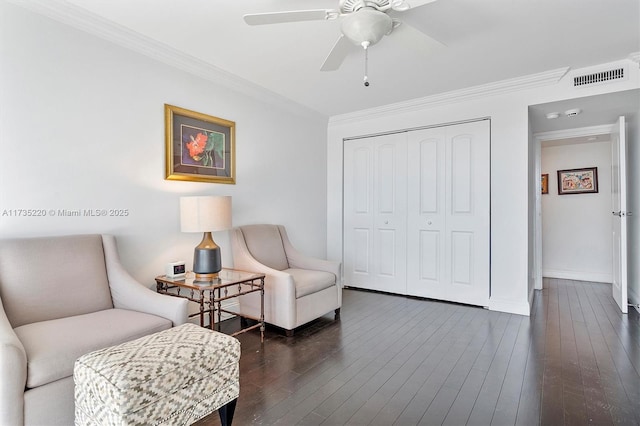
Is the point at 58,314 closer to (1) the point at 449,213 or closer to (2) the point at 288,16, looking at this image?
(2) the point at 288,16

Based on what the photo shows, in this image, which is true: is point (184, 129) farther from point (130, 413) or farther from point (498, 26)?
point (498, 26)

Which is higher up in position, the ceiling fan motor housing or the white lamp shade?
the ceiling fan motor housing

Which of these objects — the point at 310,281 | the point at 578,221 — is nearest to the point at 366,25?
the point at 310,281

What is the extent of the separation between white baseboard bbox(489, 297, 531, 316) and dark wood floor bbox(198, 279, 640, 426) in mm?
113

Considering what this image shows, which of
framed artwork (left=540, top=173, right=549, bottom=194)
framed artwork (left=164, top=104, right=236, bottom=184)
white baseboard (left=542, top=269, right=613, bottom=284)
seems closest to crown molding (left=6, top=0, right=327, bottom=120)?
framed artwork (left=164, top=104, right=236, bottom=184)

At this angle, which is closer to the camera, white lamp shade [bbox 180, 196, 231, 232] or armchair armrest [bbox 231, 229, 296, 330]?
white lamp shade [bbox 180, 196, 231, 232]

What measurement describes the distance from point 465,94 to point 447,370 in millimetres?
2864

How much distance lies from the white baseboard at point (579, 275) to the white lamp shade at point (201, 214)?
17.6 ft

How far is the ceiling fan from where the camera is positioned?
1741 mm

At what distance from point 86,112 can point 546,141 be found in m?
5.70

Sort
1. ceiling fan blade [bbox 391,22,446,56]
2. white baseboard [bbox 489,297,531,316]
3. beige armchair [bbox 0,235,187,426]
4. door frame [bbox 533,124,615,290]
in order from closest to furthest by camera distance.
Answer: beige armchair [bbox 0,235,187,426], ceiling fan blade [bbox 391,22,446,56], white baseboard [bbox 489,297,531,316], door frame [bbox 533,124,615,290]

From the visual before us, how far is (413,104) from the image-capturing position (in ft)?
13.2

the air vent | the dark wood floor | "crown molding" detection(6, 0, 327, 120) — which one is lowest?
the dark wood floor

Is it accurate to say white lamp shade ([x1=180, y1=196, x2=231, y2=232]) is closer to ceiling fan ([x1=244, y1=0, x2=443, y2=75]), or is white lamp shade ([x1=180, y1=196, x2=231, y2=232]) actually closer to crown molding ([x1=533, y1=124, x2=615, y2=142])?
ceiling fan ([x1=244, y1=0, x2=443, y2=75])
